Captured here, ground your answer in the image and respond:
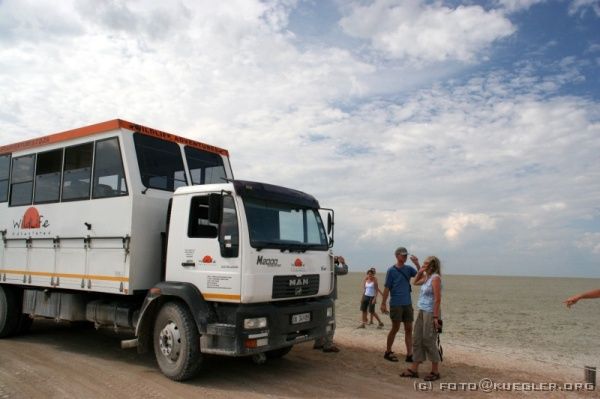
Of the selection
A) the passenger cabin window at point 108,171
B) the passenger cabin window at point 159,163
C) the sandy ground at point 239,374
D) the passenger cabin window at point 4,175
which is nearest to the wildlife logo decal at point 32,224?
the passenger cabin window at point 4,175

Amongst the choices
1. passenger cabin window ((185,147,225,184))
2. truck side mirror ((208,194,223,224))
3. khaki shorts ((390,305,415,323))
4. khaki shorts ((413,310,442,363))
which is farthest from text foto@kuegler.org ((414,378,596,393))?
passenger cabin window ((185,147,225,184))

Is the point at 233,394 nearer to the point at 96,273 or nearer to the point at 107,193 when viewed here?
the point at 96,273

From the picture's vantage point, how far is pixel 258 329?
6848 millimetres

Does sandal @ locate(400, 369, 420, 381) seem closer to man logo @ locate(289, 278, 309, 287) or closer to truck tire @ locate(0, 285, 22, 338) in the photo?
man logo @ locate(289, 278, 309, 287)

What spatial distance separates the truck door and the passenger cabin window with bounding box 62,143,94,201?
208 cm

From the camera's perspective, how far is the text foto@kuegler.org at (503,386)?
283 inches

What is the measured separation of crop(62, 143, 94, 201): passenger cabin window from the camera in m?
8.65

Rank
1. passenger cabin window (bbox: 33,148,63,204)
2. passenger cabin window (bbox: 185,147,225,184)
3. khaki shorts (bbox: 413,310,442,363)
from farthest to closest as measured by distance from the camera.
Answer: passenger cabin window (bbox: 33,148,63,204) → passenger cabin window (bbox: 185,147,225,184) → khaki shorts (bbox: 413,310,442,363)

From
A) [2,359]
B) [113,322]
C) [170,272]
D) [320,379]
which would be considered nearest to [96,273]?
[113,322]

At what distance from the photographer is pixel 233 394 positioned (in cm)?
663

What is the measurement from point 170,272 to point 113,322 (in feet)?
5.31

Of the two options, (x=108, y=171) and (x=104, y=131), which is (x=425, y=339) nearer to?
(x=108, y=171)

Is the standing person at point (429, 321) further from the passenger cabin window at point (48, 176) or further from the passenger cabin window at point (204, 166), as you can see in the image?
the passenger cabin window at point (48, 176)

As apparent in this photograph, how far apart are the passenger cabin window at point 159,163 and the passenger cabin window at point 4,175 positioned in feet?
14.3
